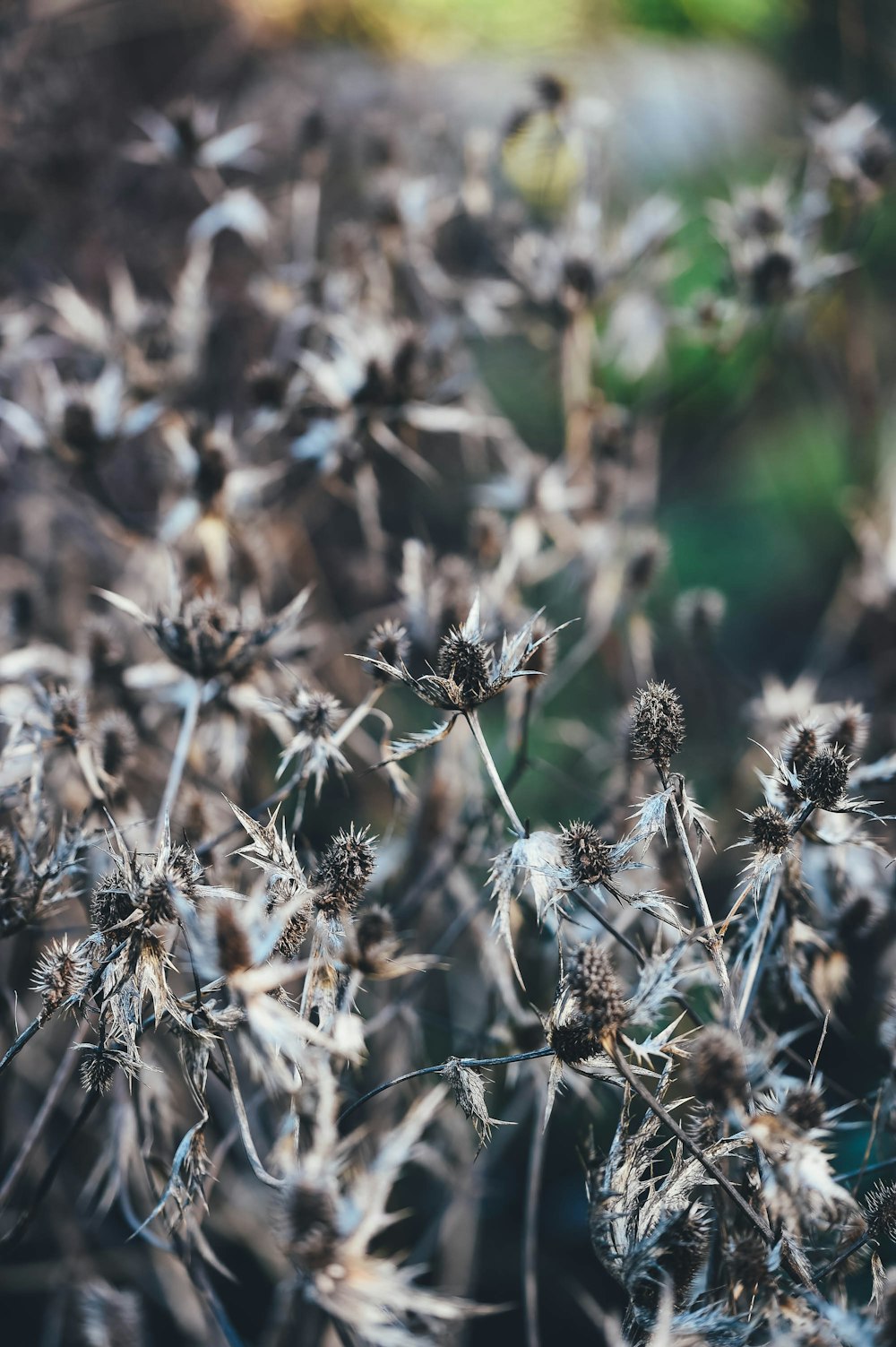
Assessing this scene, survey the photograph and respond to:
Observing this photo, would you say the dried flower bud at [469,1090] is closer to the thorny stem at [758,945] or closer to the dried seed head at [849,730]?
the thorny stem at [758,945]

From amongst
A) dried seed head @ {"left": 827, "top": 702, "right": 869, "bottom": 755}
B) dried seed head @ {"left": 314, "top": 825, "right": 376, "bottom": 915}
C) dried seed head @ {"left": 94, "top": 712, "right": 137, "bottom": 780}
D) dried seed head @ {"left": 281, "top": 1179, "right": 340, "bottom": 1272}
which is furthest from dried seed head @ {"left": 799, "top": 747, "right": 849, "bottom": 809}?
dried seed head @ {"left": 94, "top": 712, "right": 137, "bottom": 780}

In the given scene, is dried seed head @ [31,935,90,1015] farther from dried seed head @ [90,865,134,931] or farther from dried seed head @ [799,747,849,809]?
dried seed head @ [799,747,849,809]

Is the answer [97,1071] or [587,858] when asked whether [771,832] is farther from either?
[97,1071]

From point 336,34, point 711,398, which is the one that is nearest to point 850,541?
point 711,398

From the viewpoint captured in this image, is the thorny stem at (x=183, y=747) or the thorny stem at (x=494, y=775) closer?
the thorny stem at (x=494, y=775)

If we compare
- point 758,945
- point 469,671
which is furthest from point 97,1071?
point 758,945

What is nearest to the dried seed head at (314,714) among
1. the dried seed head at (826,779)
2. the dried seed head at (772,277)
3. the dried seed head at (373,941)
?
the dried seed head at (373,941)

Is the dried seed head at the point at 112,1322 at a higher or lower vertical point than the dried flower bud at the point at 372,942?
lower
